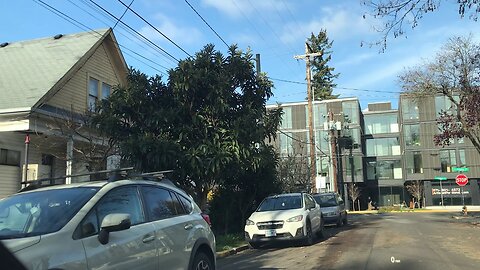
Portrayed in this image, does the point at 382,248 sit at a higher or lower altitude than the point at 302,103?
lower

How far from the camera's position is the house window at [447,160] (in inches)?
2314

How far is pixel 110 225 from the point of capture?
4758 millimetres

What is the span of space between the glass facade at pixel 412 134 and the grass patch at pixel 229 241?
156 ft

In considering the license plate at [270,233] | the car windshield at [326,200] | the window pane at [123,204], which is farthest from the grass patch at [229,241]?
the window pane at [123,204]

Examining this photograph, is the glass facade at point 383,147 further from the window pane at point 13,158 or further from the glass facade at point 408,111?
the window pane at point 13,158

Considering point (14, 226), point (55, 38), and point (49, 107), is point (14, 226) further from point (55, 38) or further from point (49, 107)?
point (55, 38)

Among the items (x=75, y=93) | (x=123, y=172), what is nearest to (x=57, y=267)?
(x=123, y=172)

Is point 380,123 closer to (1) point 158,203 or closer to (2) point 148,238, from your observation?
(1) point 158,203

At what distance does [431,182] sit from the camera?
197ft

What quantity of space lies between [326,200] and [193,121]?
483 inches

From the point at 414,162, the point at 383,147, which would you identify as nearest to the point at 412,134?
the point at 414,162

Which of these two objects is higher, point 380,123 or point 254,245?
point 380,123

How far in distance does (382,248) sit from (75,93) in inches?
498

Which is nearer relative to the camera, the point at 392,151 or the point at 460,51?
the point at 460,51
